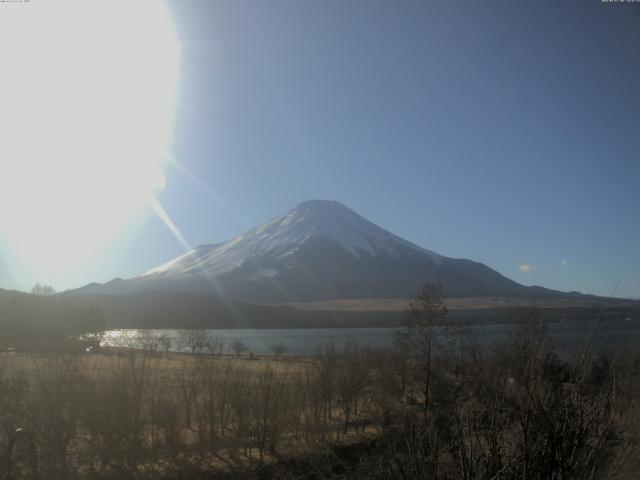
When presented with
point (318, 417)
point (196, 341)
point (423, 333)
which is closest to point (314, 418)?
point (318, 417)

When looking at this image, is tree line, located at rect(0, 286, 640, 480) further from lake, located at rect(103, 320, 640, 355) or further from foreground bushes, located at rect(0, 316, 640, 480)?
lake, located at rect(103, 320, 640, 355)

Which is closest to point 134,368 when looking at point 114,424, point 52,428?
point 114,424

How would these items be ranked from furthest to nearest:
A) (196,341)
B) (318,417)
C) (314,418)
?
1. (196,341)
2. (314,418)
3. (318,417)

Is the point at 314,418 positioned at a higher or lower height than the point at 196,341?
higher

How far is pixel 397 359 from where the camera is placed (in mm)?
31953

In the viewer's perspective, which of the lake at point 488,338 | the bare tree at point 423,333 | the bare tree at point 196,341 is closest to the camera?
the lake at point 488,338

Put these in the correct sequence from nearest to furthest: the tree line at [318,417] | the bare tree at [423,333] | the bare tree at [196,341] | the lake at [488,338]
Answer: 1. the tree line at [318,417]
2. the lake at [488,338]
3. the bare tree at [423,333]
4. the bare tree at [196,341]

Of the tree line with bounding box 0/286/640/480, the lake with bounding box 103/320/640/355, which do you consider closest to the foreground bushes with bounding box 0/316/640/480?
the tree line with bounding box 0/286/640/480

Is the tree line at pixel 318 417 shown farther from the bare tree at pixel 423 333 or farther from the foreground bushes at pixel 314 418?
the bare tree at pixel 423 333

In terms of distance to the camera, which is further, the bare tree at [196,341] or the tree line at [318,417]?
the bare tree at [196,341]

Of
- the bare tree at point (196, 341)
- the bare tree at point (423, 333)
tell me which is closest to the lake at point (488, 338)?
the bare tree at point (196, 341)

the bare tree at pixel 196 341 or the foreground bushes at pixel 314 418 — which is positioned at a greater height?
the foreground bushes at pixel 314 418

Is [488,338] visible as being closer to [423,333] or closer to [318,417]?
[423,333]

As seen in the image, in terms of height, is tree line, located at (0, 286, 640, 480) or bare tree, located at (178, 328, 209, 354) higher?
tree line, located at (0, 286, 640, 480)
